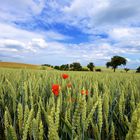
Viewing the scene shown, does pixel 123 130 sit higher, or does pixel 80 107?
pixel 80 107

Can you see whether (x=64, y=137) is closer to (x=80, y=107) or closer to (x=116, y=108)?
(x=80, y=107)

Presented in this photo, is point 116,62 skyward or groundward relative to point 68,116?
skyward

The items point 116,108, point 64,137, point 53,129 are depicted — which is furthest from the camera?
point 116,108

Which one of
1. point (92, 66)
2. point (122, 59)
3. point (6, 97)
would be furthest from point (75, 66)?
point (6, 97)

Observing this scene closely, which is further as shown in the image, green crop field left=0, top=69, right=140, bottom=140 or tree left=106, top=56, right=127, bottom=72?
tree left=106, top=56, right=127, bottom=72

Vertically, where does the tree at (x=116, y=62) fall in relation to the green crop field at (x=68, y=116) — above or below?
above

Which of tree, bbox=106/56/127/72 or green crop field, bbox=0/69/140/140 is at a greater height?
tree, bbox=106/56/127/72

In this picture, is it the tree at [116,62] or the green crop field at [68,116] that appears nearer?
the green crop field at [68,116]

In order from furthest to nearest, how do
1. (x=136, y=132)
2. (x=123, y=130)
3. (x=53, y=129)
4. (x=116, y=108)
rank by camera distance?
1. (x=116, y=108)
2. (x=123, y=130)
3. (x=53, y=129)
4. (x=136, y=132)

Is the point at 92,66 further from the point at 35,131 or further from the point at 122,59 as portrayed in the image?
the point at 35,131

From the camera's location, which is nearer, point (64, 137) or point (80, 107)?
point (80, 107)

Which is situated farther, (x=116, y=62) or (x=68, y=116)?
(x=116, y=62)

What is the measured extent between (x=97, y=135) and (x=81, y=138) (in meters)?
0.11

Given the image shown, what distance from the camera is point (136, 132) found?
0.56m
